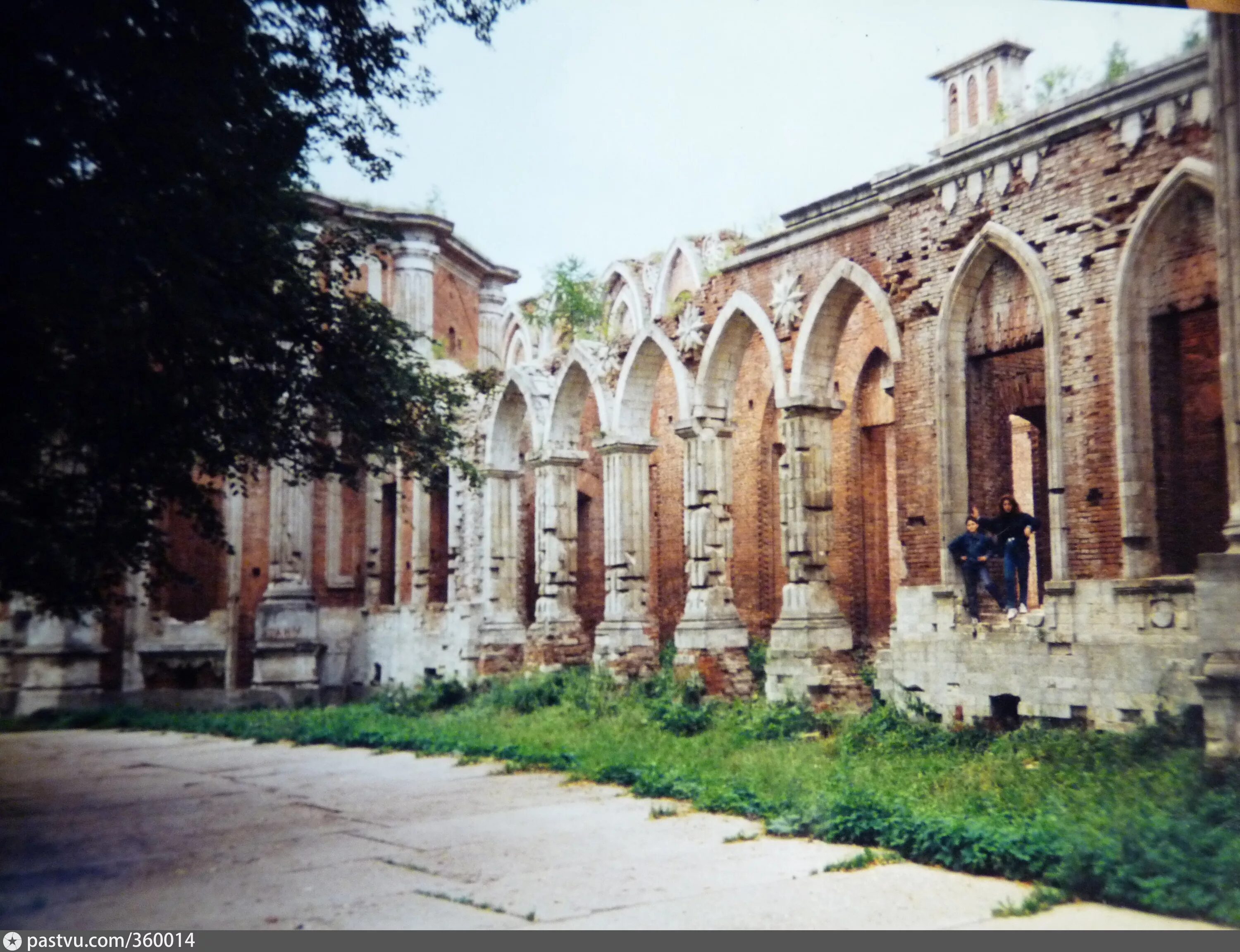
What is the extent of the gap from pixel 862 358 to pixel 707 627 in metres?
4.93

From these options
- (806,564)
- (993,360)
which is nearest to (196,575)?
(806,564)

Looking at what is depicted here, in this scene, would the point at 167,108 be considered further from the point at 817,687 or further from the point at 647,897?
the point at 817,687

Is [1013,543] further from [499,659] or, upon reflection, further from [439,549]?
[439,549]

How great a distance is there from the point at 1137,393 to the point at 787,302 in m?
4.40

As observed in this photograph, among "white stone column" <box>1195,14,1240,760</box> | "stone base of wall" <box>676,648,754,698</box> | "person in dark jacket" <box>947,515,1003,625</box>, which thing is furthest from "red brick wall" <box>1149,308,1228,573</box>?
"stone base of wall" <box>676,648,754,698</box>

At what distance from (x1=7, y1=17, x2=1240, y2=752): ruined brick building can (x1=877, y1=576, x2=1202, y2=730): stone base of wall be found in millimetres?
28

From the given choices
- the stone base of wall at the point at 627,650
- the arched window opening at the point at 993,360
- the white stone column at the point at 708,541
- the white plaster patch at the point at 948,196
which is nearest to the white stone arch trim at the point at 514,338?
the white stone column at the point at 708,541

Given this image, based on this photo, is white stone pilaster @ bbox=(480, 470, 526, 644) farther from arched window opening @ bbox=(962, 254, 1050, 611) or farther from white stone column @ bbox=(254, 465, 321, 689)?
arched window opening @ bbox=(962, 254, 1050, 611)

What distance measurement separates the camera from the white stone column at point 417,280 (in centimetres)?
1695

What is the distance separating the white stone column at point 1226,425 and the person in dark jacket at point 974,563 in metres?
2.74

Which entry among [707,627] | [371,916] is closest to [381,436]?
[371,916]

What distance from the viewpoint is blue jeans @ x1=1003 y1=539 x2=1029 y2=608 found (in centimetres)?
1011

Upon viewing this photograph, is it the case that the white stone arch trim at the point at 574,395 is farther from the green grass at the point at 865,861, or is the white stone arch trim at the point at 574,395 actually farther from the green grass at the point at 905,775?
the green grass at the point at 865,861

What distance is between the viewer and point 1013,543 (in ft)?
33.9
